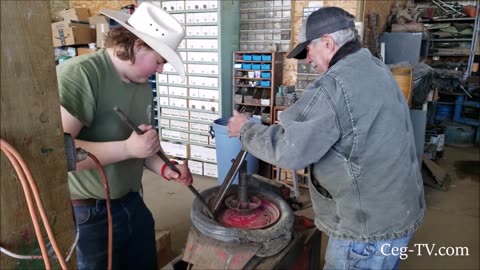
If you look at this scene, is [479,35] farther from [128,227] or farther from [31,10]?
[31,10]

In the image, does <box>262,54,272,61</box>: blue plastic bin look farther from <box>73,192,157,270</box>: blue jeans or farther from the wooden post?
the wooden post

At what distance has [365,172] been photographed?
Answer: 1.36 metres

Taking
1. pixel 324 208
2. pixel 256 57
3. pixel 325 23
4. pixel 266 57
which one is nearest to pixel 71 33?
pixel 256 57

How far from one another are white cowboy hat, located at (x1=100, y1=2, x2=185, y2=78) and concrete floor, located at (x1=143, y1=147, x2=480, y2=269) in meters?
2.01

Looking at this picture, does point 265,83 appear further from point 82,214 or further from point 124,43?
point 82,214

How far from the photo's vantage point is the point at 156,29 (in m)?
1.44

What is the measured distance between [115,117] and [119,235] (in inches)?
21.3

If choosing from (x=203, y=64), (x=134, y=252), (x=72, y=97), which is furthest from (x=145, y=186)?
(x=72, y=97)

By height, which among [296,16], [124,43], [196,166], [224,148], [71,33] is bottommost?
[196,166]

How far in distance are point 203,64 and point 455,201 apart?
3329 millimetres

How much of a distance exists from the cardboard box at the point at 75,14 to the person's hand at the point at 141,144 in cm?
482

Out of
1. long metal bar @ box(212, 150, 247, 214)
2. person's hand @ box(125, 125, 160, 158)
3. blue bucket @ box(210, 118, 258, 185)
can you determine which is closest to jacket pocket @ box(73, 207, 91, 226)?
person's hand @ box(125, 125, 160, 158)

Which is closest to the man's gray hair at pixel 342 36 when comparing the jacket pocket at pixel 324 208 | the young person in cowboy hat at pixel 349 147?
the young person in cowboy hat at pixel 349 147

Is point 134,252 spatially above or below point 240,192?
below
